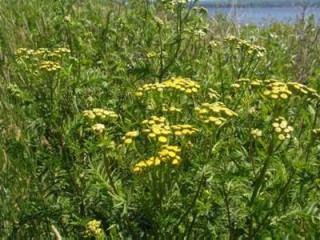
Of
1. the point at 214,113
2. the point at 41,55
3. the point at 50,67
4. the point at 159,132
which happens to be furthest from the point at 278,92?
the point at 41,55

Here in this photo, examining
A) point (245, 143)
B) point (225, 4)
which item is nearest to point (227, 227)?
point (245, 143)

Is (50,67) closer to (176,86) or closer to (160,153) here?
(176,86)

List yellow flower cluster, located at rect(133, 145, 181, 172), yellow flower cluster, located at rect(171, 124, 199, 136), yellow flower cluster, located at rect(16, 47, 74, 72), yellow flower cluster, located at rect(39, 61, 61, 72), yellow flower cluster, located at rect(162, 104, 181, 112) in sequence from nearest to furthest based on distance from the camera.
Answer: yellow flower cluster, located at rect(133, 145, 181, 172), yellow flower cluster, located at rect(171, 124, 199, 136), yellow flower cluster, located at rect(162, 104, 181, 112), yellow flower cluster, located at rect(39, 61, 61, 72), yellow flower cluster, located at rect(16, 47, 74, 72)

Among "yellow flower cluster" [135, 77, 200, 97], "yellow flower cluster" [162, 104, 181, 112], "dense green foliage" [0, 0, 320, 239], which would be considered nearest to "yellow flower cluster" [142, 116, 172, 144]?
"dense green foliage" [0, 0, 320, 239]

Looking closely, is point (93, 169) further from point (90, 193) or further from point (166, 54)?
point (166, 54)

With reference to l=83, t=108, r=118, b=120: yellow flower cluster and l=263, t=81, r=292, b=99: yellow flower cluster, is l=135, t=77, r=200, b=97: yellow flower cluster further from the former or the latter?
l=263, t=81, r=292, b=99: yellow flower cluster

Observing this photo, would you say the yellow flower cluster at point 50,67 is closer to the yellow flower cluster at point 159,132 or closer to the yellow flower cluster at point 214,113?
the yellow flower cluster at point 159,132

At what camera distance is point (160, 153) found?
2.04 m

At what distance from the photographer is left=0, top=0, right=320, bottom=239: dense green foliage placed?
7.38ft

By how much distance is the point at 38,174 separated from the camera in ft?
10.1

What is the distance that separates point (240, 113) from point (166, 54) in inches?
38.1

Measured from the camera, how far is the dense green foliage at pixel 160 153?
225 cm

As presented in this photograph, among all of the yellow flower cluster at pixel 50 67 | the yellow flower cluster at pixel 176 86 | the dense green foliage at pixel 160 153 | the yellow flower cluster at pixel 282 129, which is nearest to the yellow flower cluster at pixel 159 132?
the dense green foliage at pixel 160 153

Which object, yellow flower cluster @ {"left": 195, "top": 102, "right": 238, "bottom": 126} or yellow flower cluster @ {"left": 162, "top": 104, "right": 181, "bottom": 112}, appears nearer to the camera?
yellow flower cluster @ {"left": 195, "top": 102, "right": 238, "bottom": 126}
